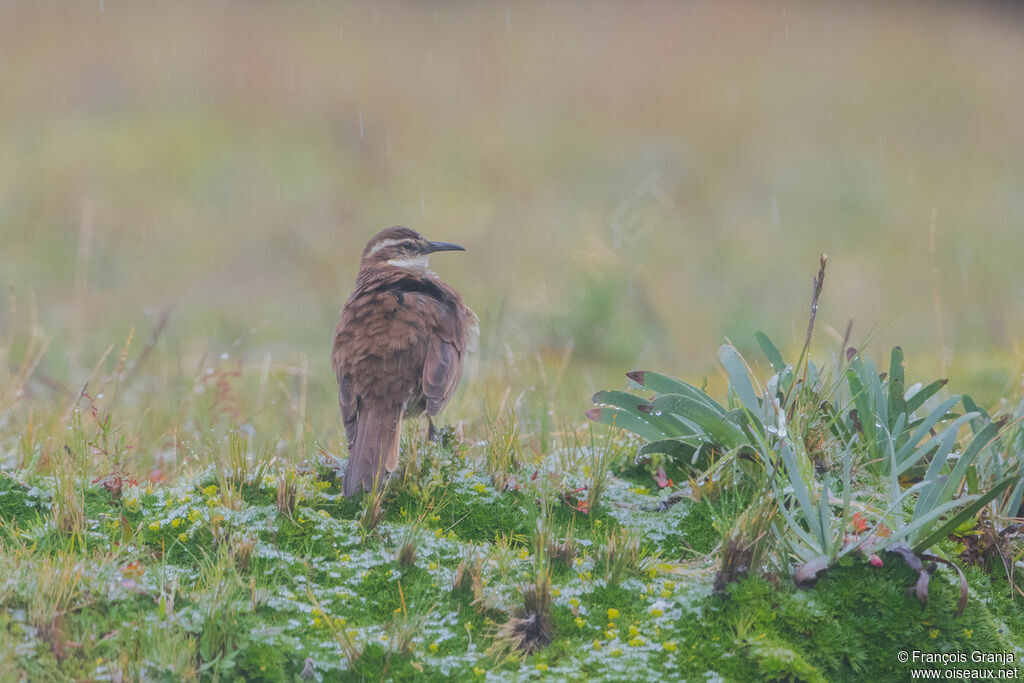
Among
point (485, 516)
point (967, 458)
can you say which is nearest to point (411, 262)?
point (485, 516)

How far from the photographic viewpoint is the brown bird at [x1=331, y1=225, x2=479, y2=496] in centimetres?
456

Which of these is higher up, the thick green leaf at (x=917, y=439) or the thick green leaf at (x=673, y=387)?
the thick green leaf at (x=673, y=387)

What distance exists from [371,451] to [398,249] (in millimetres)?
1856

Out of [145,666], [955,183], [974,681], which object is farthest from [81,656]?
[955,183]

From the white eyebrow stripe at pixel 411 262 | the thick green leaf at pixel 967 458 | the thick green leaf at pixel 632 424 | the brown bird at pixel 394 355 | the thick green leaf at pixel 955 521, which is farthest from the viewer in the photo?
the white eyebrow stripe at pixel 411 262

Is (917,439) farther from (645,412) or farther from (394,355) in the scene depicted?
(394,355)

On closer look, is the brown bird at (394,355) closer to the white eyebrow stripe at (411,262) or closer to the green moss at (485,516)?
the green moss at (485,516)

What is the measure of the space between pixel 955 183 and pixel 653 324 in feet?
23.1

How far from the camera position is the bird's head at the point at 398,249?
5824mm

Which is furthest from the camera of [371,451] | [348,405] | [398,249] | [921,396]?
[398,249]

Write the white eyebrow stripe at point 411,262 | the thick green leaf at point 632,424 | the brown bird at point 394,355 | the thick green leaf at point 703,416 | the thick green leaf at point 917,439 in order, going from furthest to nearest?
the white eyebrow stripe at point 411,262 → the brown bird at point 394,355 → the thick green leaf at point 632,424 → the thick green leaf at point 703,416 → the thick green leaf at point 917,439

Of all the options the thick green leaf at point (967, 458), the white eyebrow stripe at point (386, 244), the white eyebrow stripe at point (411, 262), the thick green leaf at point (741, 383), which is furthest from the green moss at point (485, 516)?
the white eyebrow stripe at point (386, 244)

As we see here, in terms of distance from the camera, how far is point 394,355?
4738 millimetres

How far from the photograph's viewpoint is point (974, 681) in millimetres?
3400
